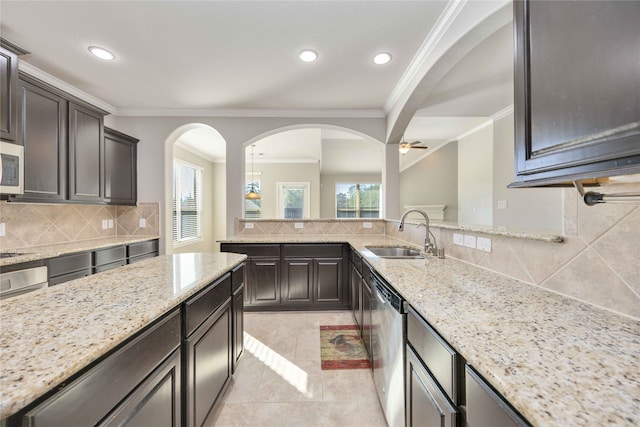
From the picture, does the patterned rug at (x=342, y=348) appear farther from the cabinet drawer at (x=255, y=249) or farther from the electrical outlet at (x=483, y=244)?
the electrical outlet at (x=483, y=244)

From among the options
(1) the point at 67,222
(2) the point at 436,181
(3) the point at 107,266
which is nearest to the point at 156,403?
(3) the point at 107,266

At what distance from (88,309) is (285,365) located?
157cm

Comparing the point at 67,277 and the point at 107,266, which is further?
the point at 107,266

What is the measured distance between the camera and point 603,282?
0.95 m

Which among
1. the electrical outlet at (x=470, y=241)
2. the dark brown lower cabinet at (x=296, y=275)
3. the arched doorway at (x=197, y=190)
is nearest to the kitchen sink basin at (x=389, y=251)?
the dark brown lower cabinet at (x=296, y=275)

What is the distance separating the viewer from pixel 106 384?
729mm

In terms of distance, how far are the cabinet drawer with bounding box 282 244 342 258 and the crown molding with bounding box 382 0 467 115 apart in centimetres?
186

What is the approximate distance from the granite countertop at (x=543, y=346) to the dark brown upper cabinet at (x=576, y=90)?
445 millimetres

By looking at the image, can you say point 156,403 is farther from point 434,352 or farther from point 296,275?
point 296,275

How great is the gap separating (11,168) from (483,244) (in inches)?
133

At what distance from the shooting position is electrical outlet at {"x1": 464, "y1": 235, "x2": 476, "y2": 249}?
1.68 meters

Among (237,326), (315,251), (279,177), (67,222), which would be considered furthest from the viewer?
(279,177)

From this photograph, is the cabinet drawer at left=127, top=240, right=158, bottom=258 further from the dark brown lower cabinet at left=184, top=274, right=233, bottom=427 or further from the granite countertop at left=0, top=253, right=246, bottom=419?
the dark brown lower cabinet at left=184, top=274, right=233, bottom=427

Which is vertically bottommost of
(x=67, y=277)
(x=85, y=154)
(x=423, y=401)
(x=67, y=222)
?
(x=423, y=401)
